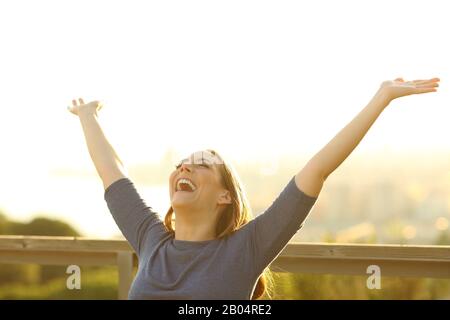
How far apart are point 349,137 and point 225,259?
1.73 ft

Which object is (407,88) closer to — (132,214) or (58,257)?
(132,214)

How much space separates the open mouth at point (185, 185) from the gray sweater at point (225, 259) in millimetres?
166

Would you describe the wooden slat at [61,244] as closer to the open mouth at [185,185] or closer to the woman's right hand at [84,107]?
the woman's right hand at [84,107]

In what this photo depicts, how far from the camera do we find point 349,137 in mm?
2445

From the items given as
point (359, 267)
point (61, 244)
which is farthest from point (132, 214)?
point (61, 244)

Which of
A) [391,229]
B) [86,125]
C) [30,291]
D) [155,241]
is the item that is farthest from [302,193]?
[30,291]

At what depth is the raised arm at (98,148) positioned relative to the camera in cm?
292

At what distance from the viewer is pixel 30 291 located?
13000 mm

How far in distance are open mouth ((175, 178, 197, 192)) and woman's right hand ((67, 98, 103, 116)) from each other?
1.91ft

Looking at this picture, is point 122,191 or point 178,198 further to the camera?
point 122,191

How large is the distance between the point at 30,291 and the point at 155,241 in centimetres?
1074

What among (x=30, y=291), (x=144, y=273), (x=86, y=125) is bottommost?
(x=30, y=291)
